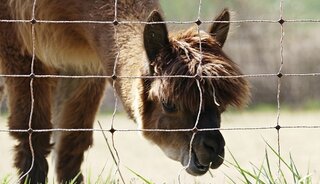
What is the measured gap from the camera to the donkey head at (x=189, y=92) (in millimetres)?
5555

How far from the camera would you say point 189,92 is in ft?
18.4

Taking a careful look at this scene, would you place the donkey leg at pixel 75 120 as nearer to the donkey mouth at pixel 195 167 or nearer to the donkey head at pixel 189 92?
the donkey head at pixel 189 92

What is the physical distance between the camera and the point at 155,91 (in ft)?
19.1

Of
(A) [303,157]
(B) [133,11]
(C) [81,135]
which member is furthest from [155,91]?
(A) [303,157]

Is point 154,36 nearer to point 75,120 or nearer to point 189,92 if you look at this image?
point 189,92

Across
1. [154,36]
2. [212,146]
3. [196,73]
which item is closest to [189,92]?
[196,73]

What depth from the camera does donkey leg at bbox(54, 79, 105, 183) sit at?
7.64 metres

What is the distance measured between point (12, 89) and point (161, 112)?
1495 millimetres

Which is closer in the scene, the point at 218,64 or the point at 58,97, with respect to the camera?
the point at 218,64

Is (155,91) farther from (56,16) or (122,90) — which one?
(56,16)

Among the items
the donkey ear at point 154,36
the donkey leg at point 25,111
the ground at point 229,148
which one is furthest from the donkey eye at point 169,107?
the ground at point 229,148

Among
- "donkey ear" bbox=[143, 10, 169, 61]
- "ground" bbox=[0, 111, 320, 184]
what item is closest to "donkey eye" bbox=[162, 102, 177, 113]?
"donkey ear" bbox=[143, 10, 169, 61]

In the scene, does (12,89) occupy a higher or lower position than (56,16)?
lower

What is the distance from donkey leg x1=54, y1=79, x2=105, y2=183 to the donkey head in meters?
1.74
